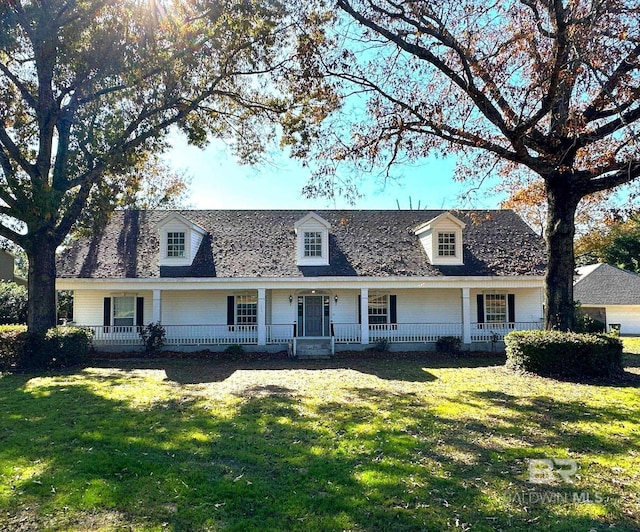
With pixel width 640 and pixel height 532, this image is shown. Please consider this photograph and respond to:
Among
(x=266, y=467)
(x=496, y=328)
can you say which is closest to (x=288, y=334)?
(x=496, y=328)

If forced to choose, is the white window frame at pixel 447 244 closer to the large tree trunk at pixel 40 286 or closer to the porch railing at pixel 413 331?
the porch railing at pixel 413 331

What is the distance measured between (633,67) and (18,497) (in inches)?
561

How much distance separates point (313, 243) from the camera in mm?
18078

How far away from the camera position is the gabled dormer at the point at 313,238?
706 inches

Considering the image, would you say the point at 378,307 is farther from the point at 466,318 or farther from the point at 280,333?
the point at 280,333

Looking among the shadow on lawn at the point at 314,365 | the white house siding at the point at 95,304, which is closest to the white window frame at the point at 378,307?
the shadow on lawn at the point at 314,365

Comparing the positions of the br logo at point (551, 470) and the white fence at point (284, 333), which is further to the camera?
the white fence at point (284, 333)

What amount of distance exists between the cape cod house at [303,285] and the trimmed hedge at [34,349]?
11.5 ft

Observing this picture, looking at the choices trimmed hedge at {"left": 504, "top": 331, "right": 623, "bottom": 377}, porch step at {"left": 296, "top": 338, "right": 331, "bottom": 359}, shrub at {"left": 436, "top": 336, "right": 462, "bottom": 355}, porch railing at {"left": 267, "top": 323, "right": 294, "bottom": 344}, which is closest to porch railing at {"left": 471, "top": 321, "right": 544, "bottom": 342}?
shrub at {"left": 436, "top": 336, "right": 462, "bottom": 355}

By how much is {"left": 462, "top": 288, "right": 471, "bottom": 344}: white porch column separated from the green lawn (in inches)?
256

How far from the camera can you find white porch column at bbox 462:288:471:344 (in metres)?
17.1

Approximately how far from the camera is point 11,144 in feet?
45.0

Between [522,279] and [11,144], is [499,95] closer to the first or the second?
[522,279]

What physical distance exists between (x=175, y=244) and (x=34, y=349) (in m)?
6.65
